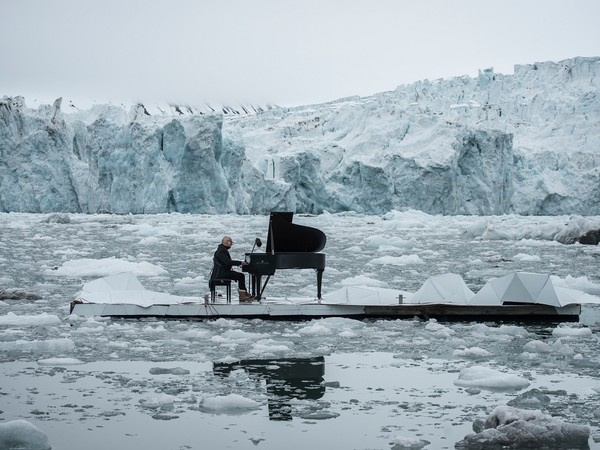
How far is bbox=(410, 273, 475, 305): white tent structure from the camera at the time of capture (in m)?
12.4

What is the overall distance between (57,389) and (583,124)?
87.9 meters

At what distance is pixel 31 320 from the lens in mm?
10820

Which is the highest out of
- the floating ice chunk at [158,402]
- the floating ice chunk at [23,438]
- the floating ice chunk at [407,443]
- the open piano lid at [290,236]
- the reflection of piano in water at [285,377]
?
the open piano lid at [290,236]

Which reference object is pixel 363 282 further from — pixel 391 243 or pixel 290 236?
pixel 391 243

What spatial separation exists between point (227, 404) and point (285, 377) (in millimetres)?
1303

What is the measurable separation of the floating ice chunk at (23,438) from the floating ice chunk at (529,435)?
107 inches

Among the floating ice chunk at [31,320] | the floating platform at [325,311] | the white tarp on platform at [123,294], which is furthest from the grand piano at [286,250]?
the floating ice chunk at [31,320]

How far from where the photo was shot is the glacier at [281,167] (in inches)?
2239

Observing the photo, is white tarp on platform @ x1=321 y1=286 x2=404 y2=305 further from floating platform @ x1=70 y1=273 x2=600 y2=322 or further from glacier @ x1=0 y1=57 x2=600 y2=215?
glacier @ x1=0 y1=57 x2=600 y2=215

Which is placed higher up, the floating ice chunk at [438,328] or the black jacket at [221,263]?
the black jacket at [221,263]

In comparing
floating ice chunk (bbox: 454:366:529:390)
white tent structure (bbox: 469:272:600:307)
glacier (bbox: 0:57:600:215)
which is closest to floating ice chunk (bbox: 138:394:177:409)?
floating ice chunk (bbox: 454:366:529:390)

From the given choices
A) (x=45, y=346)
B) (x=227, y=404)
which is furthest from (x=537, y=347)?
(x=45, y=346)

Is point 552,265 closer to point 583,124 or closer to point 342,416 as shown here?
point 342,416

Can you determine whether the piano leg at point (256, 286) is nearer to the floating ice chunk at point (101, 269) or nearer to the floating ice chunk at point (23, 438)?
the floating ice chunk at point (101, 269)
